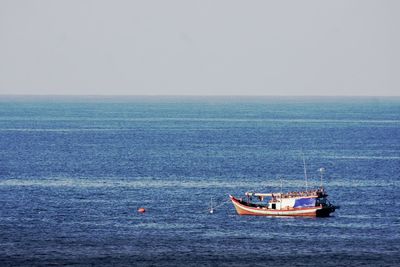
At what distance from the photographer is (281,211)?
118 meters

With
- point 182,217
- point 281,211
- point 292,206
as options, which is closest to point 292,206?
point 292,206

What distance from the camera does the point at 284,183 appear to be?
149 meters

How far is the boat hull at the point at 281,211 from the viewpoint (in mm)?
117500

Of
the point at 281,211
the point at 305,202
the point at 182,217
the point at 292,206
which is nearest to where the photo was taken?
the point at 182,217

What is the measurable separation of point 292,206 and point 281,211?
1450mm

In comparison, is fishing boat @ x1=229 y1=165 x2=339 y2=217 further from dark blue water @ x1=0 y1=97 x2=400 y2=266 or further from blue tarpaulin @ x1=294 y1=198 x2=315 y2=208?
dark blue water @ x1=0 y1=97 x2=400 y2=266

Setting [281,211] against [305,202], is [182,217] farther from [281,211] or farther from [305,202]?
[305,202]

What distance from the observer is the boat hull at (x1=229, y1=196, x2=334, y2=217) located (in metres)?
118

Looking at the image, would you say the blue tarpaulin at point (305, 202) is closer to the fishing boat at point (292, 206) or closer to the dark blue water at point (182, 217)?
the fishing boat at point (292, 206)

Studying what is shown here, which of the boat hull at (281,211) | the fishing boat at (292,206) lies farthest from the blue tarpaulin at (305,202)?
the boat hull at (281,211)

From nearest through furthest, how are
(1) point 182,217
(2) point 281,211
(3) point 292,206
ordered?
(1) point 182,217 < (2) point 281,211 < (3) point 292,206

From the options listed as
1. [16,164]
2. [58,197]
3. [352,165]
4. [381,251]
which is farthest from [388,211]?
[16,164]

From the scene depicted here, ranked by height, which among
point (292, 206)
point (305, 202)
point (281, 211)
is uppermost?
point (305, 202)

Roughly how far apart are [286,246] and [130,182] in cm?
5239
